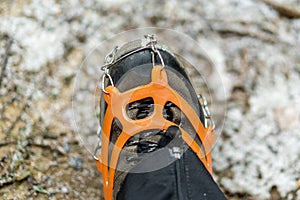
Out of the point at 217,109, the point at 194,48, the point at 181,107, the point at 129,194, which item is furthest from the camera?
the point at 194,48

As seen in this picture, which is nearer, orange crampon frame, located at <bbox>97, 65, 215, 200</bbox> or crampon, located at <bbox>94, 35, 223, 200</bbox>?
crampon, located at <bbox>94, 35, 223, 200</bbox>

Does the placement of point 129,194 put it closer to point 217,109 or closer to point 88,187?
point 88,187

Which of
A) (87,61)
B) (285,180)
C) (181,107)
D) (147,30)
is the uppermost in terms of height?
(147,30)

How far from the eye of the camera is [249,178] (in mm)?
1794

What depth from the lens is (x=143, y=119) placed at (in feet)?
4.33

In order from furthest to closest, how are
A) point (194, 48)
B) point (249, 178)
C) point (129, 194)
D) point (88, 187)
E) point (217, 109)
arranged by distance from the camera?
point (194, 48) → point (217, 109) → point (249, 178) → point (88, 187) → point (129, 194)

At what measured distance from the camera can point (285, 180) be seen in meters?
1.78

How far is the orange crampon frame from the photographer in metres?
1.32

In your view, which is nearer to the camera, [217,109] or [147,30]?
[217,109]

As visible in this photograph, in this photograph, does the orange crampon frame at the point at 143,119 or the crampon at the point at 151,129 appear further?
the orange crampon frame at the point at 143,119

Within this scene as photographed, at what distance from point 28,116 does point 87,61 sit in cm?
38

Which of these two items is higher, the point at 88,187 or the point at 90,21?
the point at 90,21

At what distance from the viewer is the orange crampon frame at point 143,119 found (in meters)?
1.32

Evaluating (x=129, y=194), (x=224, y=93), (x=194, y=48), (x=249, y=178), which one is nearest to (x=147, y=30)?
(x=194, y=48)
